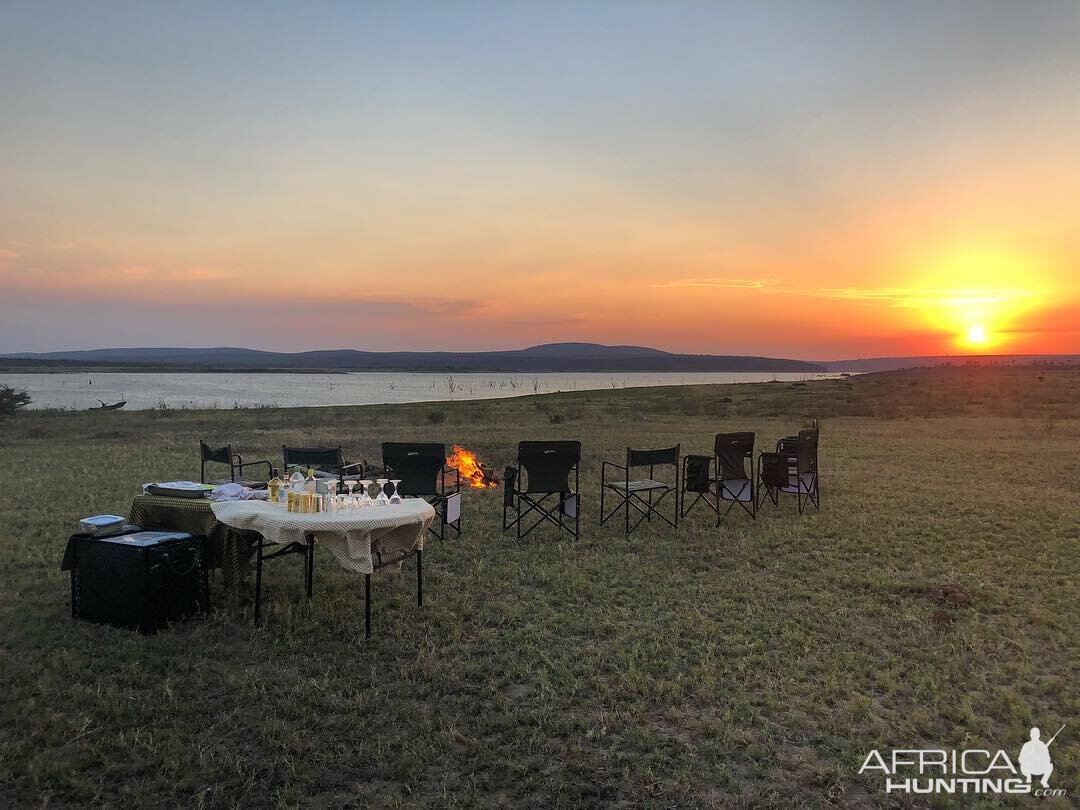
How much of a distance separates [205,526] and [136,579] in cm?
64

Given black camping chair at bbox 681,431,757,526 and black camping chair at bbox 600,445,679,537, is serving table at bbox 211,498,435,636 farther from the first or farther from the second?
black camping chair at bbox 681,431,757,526

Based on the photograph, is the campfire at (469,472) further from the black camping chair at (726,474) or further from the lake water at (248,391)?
the lake water at (248,391)

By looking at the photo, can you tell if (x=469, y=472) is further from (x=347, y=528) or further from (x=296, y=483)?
(x=347, y=528)

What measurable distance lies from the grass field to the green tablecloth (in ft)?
1.20

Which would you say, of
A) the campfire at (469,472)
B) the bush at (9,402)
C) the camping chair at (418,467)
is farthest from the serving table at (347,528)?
the bush at (9,402)

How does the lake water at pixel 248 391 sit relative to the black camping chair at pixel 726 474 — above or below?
below

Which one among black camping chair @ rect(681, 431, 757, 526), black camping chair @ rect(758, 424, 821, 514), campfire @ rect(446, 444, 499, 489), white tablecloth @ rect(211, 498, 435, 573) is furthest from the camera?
campfire @ rect(446, 444, 499, 489)

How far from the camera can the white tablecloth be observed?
14.4ft

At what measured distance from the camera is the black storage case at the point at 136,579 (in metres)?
4.57

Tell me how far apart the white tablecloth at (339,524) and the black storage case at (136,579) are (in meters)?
0.41

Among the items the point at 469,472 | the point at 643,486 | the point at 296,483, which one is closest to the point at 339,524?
the point at 296,483

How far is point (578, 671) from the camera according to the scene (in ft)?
13.5

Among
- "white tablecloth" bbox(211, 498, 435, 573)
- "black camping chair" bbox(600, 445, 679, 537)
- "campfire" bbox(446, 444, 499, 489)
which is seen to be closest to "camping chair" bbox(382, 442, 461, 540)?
"black camping chair" bbox(600, 445, 679, 537)

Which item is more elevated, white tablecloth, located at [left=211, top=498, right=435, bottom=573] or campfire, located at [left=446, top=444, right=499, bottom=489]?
white tablecloth, located at [left=211, top=498, right=435, bottom=573]
